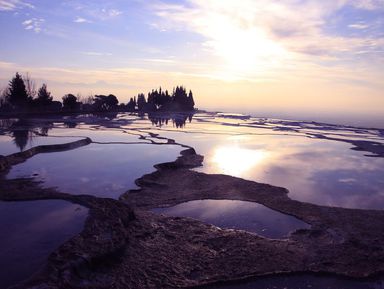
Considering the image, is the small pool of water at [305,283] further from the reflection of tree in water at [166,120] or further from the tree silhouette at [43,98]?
the tree silhouette at [43,98]

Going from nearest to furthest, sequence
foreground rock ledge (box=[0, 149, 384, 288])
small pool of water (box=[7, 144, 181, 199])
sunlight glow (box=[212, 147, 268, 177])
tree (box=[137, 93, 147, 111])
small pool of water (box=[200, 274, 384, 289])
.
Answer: foreground rock ledge (box=[0, 149, 384, 288]) < small pool of water (box=[200, 274, 384, 289]) < small pool of water (box=[7, 144, 181, 199]) < sunlight glow (box=[212, 147, 268, 177]) < tree (box=[137, 93, 147, 111])

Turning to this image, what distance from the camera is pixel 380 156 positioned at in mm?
28922

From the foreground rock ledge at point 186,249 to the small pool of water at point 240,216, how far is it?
47 cm

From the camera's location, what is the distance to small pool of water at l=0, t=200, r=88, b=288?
7512 mm

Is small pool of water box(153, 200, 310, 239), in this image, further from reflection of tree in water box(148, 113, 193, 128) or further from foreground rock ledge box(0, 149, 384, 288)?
reflection of tree in water box(148, 113, 193, 128)

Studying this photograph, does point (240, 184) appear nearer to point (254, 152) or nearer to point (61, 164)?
point (61, 164)

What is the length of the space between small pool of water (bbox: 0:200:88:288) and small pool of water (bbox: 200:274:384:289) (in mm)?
3931

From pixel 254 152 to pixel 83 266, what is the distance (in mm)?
21748

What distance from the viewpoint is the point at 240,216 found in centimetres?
1237

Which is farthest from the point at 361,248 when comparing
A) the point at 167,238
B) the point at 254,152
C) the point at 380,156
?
the point at 380,156

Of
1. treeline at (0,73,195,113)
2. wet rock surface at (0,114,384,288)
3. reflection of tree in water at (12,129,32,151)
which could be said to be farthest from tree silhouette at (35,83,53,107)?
wet rock surface at (0,114,384,288)

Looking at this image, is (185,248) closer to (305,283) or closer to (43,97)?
(305,283)

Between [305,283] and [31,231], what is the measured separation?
23.7ft

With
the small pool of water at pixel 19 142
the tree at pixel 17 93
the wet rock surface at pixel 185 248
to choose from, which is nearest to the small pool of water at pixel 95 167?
the wet rock surface at pixel 185 248
